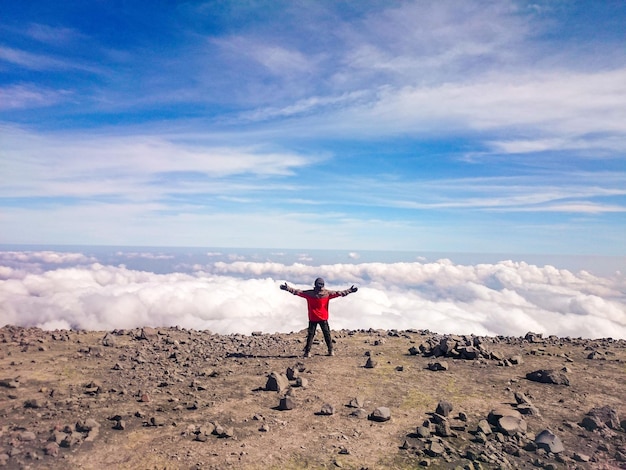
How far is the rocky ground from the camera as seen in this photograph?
9.14m

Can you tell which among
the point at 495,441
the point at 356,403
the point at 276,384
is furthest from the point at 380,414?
the point at 276,384

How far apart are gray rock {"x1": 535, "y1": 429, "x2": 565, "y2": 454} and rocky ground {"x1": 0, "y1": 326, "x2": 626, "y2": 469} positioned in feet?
0.09

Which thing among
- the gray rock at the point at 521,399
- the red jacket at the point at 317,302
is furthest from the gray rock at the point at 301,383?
the gray rock at the point at 521,399

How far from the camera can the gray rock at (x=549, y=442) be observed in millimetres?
9320

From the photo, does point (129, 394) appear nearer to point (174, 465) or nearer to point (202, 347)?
point (174, 465)

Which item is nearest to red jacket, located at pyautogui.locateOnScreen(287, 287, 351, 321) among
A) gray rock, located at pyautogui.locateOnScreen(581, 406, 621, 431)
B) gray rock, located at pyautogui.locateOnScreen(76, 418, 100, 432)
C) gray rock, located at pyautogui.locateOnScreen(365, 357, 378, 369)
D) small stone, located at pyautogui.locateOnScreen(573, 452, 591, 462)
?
gray rock, located at pyautogui.locateOnScreen(365, 357, 378, 369)

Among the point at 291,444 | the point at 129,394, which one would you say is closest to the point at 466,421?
the point at 291,444

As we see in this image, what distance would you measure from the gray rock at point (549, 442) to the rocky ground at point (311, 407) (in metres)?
0.03

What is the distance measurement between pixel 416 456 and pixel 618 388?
28.7 ft

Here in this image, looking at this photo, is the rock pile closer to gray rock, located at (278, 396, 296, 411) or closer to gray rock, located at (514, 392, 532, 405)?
gray rock, located at (514, 392, 532, 405)

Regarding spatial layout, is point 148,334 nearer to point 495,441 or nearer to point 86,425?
point 86,425

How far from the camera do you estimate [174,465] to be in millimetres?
8711

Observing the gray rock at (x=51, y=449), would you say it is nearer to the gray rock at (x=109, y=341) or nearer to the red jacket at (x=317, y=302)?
the red jacket at (x=317, y=302)

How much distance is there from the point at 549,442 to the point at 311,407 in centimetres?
598
